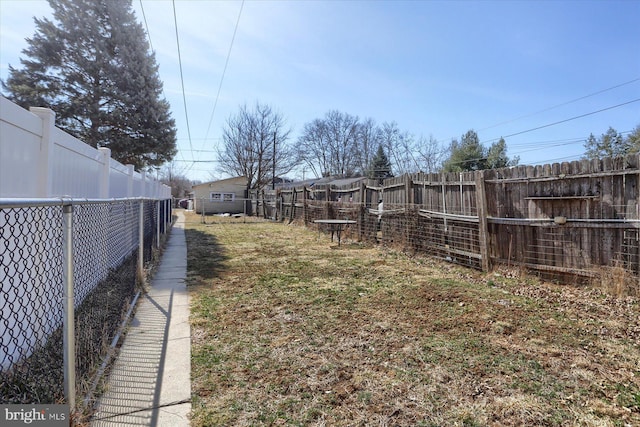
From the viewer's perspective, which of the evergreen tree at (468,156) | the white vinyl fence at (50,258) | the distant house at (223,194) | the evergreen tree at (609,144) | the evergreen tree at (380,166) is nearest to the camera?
the white vinyl fence at (50,258)

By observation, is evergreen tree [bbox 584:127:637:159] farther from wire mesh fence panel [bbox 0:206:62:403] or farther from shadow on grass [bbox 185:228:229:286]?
wire mesh fence panel [bbox 0:206:62:403]

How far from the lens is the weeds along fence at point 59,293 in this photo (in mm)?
1881

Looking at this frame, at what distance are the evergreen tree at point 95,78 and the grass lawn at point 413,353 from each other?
549 inches

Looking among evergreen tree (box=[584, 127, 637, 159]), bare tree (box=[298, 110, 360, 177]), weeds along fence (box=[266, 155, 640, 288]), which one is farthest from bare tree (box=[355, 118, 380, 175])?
weeds along fence (box=[266, 155, 640, 288])

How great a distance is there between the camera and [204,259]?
748 cm

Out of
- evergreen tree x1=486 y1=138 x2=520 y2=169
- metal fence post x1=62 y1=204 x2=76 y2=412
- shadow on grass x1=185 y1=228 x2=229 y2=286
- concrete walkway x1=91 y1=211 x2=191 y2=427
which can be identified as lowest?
concrete walkway x1=91 y1=211 x2=191 y2=427

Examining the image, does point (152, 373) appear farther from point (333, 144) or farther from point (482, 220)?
point (333, 144)

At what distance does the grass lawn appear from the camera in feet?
6.84

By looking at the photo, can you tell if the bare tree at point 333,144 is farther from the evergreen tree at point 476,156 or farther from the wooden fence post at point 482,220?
the wooden fence post at point 482,220

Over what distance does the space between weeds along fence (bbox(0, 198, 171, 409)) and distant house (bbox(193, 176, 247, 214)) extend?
2448cm

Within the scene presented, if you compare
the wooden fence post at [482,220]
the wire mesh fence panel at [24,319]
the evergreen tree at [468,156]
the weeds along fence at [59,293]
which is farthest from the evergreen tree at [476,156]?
the wire mesh fence panel at [24,319]

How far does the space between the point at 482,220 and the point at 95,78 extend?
58.6 ft

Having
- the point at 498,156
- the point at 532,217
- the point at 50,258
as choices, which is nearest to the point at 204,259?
the point at 50,258

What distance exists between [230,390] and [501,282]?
4.48 metres
